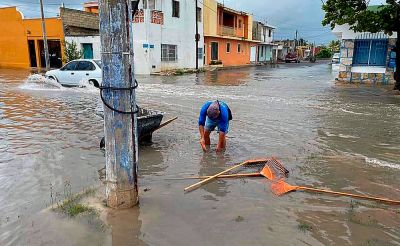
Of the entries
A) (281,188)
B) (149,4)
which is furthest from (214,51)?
(281,188)

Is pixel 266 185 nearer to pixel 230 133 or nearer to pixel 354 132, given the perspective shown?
pixel 230 133

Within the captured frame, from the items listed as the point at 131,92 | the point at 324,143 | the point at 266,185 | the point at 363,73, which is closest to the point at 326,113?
the point at 324,143

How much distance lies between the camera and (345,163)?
5961 millimetres

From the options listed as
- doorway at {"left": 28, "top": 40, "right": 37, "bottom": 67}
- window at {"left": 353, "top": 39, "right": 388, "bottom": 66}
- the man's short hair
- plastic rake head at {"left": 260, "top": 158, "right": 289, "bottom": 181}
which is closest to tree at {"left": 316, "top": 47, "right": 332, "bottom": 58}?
window at {"left": 353, "top": 39, "right": 388, "bottom": 66}

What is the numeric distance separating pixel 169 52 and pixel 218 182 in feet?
79.8

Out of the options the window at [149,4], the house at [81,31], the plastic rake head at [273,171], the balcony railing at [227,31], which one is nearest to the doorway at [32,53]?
the house at [81,31]

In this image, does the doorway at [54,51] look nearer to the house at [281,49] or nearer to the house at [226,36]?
the house at [226,36]

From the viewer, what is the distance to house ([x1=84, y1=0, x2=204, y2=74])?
25.4 metres

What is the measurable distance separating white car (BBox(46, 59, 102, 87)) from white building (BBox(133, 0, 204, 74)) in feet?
33.4

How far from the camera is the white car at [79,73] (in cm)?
1490

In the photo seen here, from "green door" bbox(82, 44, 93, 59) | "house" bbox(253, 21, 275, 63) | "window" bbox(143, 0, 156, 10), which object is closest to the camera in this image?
"window" bbox(143, 0, 156, 10)

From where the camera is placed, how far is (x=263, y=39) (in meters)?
53.1

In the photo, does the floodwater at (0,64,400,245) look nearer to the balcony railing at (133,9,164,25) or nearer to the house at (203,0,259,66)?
the balcony railing at (133,9,164,25)

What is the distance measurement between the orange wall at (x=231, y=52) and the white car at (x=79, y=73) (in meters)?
21.5
